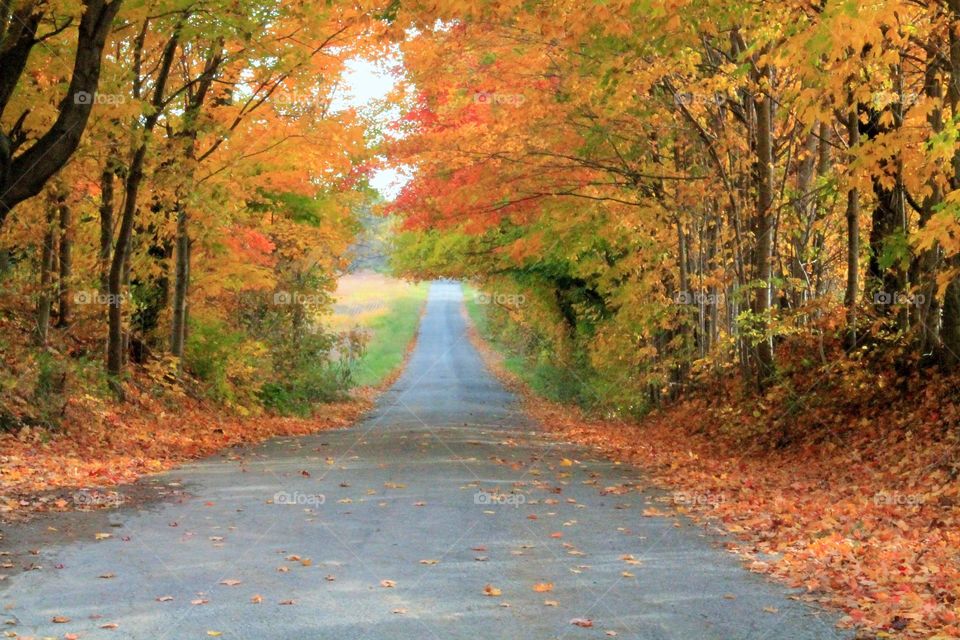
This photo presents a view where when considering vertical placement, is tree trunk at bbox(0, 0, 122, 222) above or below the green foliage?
above

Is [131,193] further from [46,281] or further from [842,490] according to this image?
[842,490]

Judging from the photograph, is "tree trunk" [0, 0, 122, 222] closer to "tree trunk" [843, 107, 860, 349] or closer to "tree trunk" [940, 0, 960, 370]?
"tree trunk" [843, 107, 860, 349]

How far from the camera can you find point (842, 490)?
515 inches

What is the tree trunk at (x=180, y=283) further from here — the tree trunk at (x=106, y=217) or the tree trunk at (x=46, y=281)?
the tree trunk at (x=46, y=281)

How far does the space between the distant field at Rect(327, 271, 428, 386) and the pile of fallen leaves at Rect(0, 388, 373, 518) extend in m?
14.9

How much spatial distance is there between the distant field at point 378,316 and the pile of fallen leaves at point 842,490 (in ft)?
68.3

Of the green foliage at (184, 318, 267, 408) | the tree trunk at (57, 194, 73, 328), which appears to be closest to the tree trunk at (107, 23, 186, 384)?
the tree trunk at (57, 194, 73, 328)

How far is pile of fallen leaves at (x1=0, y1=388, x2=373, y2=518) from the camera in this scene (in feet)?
41.6

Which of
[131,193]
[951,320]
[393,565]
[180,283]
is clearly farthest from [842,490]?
[180,283]

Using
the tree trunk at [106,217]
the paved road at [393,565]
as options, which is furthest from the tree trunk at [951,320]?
the tree trunk at [106,217]

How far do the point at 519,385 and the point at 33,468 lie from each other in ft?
126

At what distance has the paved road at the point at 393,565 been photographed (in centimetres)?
703

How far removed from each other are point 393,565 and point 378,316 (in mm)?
81638

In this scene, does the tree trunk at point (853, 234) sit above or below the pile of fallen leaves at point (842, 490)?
above
